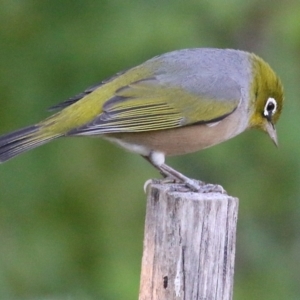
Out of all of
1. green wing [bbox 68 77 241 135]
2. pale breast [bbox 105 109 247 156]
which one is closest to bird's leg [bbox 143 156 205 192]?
pale breast [bbox 105 109 247 156]

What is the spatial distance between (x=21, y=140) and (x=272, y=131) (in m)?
2.00

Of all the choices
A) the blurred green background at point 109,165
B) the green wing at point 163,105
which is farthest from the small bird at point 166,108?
the blurred green background at point 109,165

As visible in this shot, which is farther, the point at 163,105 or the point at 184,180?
the point at 163,105

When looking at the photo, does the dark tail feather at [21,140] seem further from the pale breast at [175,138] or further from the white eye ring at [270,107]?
the white eye ring at [270,107]

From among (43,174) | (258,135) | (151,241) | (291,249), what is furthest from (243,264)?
(151,241)

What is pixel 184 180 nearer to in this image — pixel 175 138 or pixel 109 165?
pixel 175 138

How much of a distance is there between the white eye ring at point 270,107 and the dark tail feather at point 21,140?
1693 millimetres

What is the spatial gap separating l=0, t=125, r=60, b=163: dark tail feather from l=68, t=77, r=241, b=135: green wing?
391 mm

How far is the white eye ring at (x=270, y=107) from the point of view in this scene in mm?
5566

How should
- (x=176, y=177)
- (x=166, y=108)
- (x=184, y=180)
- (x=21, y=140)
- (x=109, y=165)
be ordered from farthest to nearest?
(x=109, y=165)
(x=166, y=108)
(x=176, y=177)
(x=184, y=180)
(x=21, y=140)

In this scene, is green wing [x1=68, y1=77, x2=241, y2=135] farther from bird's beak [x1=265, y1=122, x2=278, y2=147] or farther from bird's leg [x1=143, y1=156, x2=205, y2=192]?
bird's beak [x1=265, y1=122, x2=278, y2=147]

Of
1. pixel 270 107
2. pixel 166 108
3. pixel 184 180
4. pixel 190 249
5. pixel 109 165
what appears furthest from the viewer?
pixel 109 165

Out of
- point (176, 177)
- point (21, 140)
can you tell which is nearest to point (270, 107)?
point (176, 177)

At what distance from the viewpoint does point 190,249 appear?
351 centimetres
